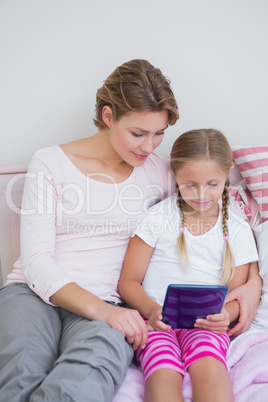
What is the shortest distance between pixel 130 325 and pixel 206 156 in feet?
1.71

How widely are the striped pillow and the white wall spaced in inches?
10.3

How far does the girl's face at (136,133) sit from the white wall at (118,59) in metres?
0.36

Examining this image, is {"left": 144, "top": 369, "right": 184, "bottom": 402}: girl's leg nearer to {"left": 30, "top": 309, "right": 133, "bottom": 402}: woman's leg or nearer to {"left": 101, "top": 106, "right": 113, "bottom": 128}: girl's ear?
{"left": 30, "top": 309, "right": 133, "bottom": 402}: woman's leg

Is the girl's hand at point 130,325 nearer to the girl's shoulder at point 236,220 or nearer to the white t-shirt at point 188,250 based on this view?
the white t-shirt at point 188,250

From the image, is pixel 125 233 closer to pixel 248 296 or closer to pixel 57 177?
pixel 57 177

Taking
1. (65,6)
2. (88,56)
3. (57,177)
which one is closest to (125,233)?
(57,177)

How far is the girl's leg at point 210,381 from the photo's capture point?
0.90 metres

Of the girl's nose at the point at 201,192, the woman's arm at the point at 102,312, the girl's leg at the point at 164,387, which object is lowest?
the girl's leg at the point at 164,387

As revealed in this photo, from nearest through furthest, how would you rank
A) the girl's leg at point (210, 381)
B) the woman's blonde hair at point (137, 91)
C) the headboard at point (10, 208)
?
the girl's leg at point (210, 381) → the woman's blonde hair at point (137, 91) → the headboard at point (10, 208)

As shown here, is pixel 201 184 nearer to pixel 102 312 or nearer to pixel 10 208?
pixel 102 312

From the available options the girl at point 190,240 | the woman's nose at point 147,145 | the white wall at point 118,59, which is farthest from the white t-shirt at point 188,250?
the white wall at point 118,59

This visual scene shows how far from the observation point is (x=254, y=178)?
4.48 feet

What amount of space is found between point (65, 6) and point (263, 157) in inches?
34.0

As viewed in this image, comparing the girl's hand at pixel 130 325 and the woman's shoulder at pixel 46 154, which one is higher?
the woman's shoulder at pixel 46 154
